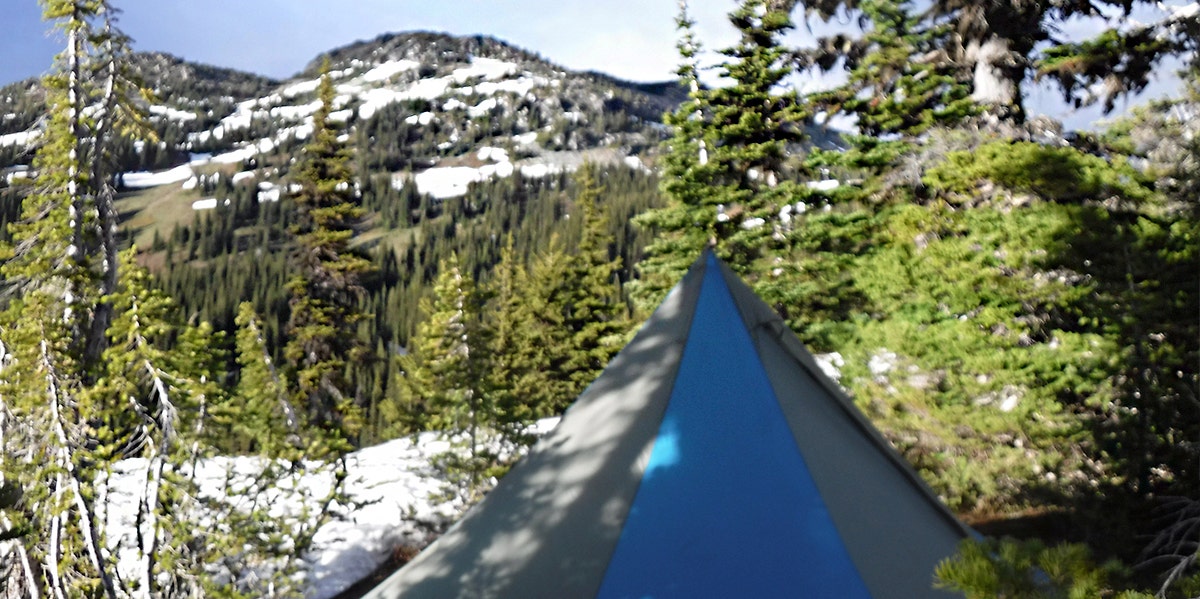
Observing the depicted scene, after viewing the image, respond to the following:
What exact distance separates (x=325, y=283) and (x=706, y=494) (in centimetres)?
1633

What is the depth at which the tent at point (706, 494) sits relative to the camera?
180 inches

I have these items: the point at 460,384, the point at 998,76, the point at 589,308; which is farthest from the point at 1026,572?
the point at 589,308

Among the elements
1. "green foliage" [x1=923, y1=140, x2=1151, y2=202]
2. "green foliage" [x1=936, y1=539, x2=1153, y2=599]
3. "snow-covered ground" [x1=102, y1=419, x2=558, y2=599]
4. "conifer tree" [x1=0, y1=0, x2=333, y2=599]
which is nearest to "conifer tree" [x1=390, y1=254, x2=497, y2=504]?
"snow-covered ground" [x1=102, y1=419, x2=558, y2=599]

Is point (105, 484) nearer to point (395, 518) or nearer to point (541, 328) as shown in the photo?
point (395, 518)

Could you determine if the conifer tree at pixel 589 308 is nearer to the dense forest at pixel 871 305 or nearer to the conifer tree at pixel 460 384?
the conifer tree at pixel 460 384

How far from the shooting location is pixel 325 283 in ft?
62.1

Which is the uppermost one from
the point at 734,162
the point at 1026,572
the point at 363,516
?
the point at 734,162

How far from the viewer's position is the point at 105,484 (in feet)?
18.5

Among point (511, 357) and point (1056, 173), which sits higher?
point (1056, 173)

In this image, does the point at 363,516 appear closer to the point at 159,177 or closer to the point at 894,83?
the point at 894,83

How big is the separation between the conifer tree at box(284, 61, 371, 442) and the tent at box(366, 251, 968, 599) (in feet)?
45.1

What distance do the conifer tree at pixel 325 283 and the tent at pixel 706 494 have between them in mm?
13753

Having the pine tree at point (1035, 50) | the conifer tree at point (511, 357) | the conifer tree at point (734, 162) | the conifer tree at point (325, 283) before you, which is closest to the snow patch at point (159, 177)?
the conifer tree at point (511, 357)

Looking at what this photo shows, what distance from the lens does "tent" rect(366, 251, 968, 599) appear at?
4570mm
